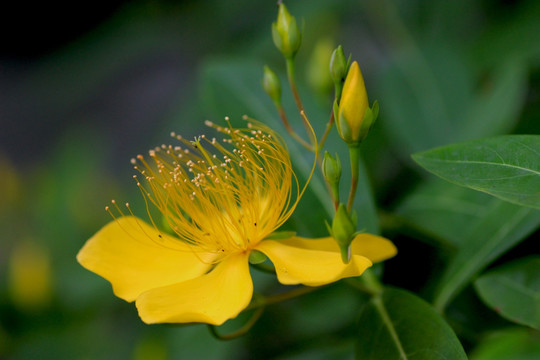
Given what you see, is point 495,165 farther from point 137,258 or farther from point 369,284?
point 137,258

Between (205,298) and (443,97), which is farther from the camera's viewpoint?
(443,97)

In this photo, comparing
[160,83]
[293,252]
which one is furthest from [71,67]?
[293,252]

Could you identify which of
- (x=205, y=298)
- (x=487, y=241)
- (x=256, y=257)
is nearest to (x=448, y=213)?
(x=487, y=241)

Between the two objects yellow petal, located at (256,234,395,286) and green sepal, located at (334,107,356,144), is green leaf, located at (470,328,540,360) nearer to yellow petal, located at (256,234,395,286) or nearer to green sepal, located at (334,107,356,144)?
yellow petal, located at (256,234,395,286)

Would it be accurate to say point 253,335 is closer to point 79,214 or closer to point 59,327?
point 59,327

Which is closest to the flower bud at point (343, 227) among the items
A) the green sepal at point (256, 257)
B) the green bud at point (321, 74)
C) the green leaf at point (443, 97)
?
the green sepal at point (256, 257)

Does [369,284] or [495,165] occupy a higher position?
[495,165]

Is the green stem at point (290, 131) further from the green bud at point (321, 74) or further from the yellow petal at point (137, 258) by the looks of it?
the green bud at point (321, 74)
